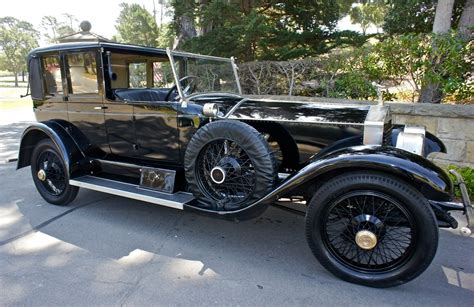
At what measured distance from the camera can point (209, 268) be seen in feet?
8.82

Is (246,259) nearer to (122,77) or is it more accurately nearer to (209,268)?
(209,268)

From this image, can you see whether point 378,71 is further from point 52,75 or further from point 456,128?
point 52,75

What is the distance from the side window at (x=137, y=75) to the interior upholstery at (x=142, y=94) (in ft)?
0.52

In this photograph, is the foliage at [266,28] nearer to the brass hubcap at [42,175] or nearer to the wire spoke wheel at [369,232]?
the brass hubcap at [42,175]

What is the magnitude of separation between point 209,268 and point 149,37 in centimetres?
2134

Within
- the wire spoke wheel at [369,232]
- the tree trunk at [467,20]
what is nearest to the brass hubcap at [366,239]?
the wire spoke wheel at [369,232]

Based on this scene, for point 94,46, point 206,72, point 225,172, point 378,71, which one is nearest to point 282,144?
point 225,172

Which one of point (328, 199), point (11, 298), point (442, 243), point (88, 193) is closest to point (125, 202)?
point (88, 193)

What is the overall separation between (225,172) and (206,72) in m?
1.65

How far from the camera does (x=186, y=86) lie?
137 inches

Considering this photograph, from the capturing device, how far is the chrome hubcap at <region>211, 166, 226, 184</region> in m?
2.86

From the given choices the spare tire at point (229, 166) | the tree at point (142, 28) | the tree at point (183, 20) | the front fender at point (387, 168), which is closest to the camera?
the front fender at point (387, 168)

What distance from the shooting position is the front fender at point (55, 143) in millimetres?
3670

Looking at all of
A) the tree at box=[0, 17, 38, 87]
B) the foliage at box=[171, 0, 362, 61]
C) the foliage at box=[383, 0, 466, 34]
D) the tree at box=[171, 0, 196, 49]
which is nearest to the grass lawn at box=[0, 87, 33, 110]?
the tree at box=[171, 0, 196, 49]
